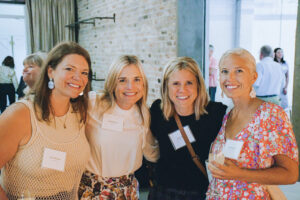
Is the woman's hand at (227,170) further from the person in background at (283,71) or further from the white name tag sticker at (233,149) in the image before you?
the person in background at (283,71)

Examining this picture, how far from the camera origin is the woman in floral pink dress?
1.47 meters

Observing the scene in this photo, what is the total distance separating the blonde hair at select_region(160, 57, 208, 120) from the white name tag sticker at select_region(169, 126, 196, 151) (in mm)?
119

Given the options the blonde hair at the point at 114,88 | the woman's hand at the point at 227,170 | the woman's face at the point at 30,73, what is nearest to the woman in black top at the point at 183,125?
the blonde hair at the point at 114,88

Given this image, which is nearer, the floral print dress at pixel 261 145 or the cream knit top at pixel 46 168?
the floral print dress at pixel 261 145

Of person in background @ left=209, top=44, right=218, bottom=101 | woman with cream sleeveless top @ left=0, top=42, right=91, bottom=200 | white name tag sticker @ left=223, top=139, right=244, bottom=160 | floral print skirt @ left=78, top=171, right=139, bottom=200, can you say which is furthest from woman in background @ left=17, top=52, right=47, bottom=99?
person in background @ left=209, top=44, right=218, bottom=101

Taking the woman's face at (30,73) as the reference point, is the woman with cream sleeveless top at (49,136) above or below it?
below

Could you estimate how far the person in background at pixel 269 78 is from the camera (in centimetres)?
463

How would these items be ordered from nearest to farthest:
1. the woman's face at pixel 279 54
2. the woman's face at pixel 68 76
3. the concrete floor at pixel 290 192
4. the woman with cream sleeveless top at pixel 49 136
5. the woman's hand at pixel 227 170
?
the woman's hand at pixel 227 170 < the woman with cream sleeveless top at pixel 49 136 < the woman's face at pixel 68 76 < the concrete floor at pixel 290 192 < the woman's face at pixel 279 54

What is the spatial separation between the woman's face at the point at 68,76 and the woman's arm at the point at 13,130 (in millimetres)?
235

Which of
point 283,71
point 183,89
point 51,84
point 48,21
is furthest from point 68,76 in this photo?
point 48,21

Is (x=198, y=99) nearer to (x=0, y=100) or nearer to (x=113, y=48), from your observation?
(x=113, y=48)

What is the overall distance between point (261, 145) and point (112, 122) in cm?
98

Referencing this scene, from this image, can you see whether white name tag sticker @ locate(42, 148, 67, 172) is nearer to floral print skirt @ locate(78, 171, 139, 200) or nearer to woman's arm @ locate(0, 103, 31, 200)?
woman's arm @ locate(0, 103, 31, 200)

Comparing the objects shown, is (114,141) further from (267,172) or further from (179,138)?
(267,172)
